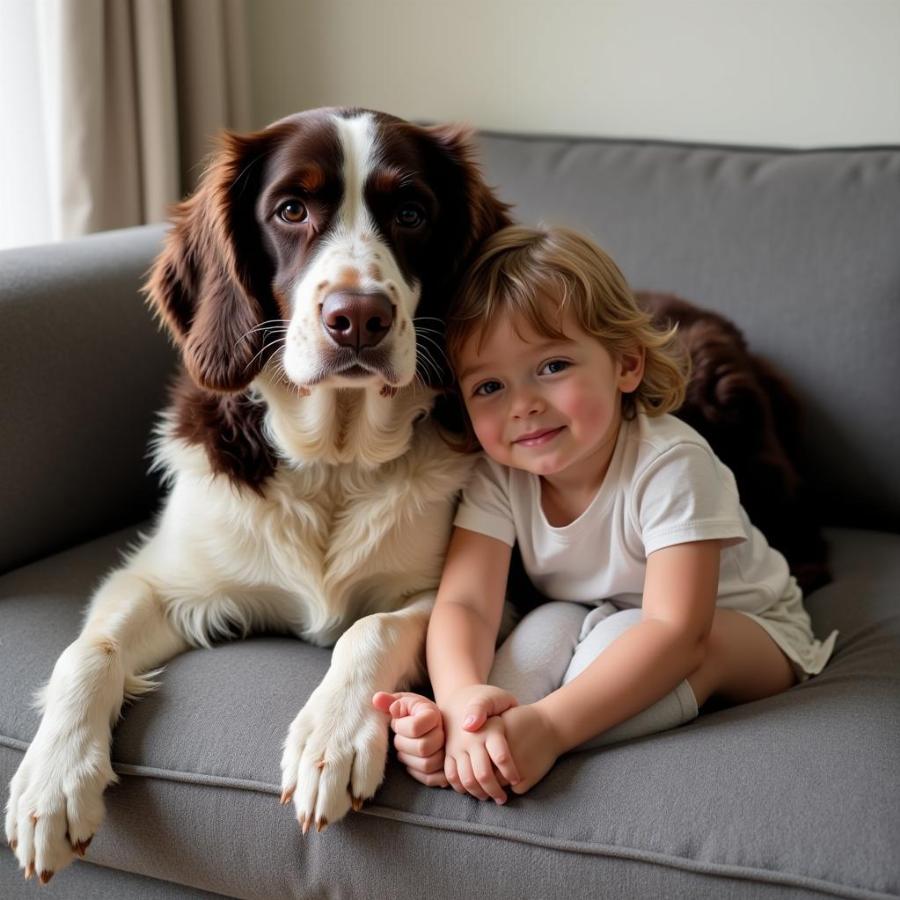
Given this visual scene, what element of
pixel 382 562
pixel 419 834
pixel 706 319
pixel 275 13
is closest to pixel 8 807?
pixel 419 834

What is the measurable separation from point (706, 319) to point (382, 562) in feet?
2.84

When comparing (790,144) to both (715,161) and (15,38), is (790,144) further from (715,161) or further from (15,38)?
(15,38)

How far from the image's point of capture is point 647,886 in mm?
1300

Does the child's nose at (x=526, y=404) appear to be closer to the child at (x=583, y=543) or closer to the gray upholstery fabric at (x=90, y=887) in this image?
the child at (x=583, y=543)

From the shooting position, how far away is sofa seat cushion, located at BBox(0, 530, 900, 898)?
129 cm

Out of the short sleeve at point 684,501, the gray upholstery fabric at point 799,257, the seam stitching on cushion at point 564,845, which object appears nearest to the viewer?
the seam stitching on cushion at point 564,845

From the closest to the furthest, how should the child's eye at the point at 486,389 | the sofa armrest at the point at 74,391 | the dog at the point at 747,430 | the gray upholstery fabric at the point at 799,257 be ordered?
the child's eye at the point at 486,389 < the sofa armrest at the point at 74,391 < the dog at the point at 747,430 < the gray upholstery fabric at the point at 799,257

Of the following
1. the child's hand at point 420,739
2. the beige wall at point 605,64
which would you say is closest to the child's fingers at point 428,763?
the child's hand at point 420,739

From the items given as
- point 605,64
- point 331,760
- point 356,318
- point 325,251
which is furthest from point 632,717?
point 605,64

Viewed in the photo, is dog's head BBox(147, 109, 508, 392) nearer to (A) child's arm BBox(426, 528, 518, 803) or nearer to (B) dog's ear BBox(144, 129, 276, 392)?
(B) dog's ear BBox(144, 129, 276, 392)

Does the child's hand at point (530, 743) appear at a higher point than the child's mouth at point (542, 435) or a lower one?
lower

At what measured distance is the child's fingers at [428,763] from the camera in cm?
142

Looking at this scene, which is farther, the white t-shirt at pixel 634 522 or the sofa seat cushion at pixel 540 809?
the white t-shirt at pixel 634 522

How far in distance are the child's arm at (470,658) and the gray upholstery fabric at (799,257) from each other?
2.71 feet
